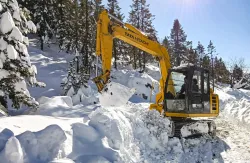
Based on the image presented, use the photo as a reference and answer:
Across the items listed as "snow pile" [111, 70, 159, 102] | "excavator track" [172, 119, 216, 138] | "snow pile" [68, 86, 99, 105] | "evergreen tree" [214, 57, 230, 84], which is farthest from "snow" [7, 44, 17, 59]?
"evergreen tree" [214, 57, 230, 84]

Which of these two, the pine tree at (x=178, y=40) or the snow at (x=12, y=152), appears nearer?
the snow at (x=12, y=152)

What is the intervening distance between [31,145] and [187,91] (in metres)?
6.75

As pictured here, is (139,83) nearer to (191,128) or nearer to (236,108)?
(236,108)

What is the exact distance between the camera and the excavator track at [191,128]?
31.8 ft

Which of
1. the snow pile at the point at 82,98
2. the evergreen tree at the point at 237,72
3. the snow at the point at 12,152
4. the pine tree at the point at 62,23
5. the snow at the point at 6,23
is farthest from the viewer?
the evergreen tree at the point at 237,72

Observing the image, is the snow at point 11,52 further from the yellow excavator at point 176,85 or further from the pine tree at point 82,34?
the pine tree at point 82,34

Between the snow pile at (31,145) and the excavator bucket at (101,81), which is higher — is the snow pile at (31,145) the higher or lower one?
the lower one

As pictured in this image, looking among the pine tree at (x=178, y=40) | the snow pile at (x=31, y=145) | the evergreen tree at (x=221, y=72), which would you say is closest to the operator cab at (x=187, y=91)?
the snow pile at (x=31, y=145)

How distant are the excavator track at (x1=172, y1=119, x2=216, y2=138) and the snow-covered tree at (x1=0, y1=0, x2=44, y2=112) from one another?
5323mm

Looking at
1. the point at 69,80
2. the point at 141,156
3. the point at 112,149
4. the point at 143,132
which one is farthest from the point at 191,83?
the point at 69,80

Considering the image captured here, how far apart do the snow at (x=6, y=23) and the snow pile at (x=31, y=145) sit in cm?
414

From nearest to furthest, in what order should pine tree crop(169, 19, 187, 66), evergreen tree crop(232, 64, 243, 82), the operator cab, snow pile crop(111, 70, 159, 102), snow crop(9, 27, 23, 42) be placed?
snow crop(9, 27, 23, 42) < the operator cab < snow pile crop(111, 70, 159, 102) < pine tree crop(169, 19, 187, 66) < evergreen tree crop(232, 64, 243, 82)

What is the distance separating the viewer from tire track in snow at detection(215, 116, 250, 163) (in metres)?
7.84

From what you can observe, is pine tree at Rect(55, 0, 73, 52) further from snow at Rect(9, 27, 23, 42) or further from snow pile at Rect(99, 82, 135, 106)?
snow at Rect(9, 27, 23, 42)
